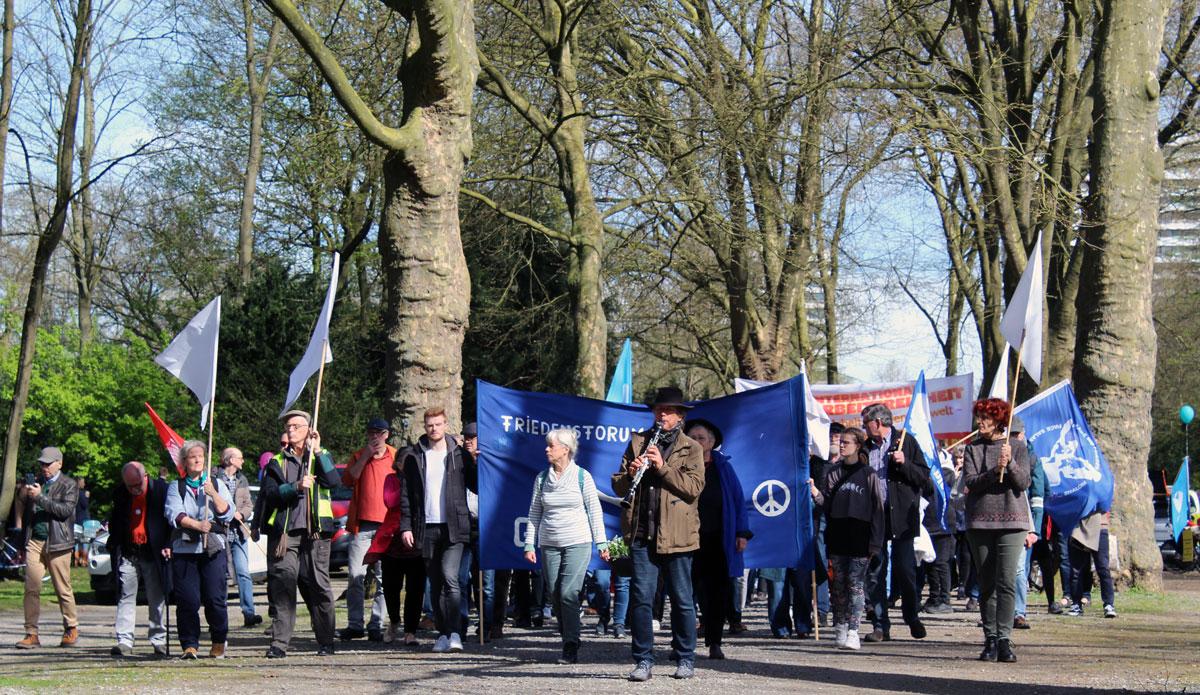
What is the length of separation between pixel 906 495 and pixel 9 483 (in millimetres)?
13254

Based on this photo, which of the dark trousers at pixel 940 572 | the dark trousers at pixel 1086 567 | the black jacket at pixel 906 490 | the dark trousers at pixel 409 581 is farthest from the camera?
the dark trousers at pixel 940 572

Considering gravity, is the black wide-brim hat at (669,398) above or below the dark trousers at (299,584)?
above

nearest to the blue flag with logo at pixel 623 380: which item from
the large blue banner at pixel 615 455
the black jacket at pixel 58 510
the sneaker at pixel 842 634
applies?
the large blue banner at pixel 615 455

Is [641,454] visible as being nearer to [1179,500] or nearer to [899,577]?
[899,577]

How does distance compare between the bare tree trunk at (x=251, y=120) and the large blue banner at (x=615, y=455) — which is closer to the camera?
the large blue banner at (x=615, y=455)

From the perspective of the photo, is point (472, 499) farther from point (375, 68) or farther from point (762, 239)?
point (762, 239)

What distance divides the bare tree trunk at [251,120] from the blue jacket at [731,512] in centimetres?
2280

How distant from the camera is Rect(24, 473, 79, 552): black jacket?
535 inches

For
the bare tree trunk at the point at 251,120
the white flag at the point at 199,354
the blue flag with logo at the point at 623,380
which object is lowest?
the white flag at the point at 199,354

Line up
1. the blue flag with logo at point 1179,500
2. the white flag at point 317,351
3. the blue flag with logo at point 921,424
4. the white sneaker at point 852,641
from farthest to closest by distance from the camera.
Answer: the blue flag with logo at point 1179,500 < the blue flag with logo at point 921,424 < the white flag at point 317,351 < the white sneaker at point 852,641

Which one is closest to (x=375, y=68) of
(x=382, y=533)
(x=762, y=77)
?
(x=762, y=77)

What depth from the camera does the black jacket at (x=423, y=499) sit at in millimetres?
11680

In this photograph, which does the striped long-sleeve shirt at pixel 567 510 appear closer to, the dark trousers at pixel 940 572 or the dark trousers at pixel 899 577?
the dark trousers at pixel 899 577

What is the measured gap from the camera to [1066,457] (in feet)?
50.8
